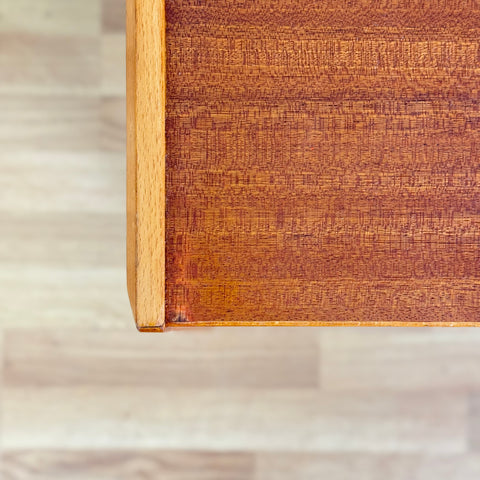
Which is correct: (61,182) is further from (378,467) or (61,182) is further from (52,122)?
(378,467)

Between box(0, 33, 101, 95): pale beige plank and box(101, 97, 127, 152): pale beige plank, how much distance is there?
0.03 meters

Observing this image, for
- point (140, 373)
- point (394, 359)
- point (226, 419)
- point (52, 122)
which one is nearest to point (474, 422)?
point (394, 359)

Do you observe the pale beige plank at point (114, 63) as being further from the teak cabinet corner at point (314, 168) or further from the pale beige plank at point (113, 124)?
the teak cabinet corner at point (314, 168)

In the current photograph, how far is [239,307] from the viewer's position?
33cm

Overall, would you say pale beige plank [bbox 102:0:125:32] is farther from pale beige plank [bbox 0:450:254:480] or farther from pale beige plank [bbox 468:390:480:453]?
pale beige plank [bbox 468:390:480:453]

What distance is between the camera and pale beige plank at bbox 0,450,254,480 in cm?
65

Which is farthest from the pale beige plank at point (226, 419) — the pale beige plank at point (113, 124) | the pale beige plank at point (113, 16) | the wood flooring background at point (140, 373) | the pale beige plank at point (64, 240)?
the pale beige plank at point (113, 16)

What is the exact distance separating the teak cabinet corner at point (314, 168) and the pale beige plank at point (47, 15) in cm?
37

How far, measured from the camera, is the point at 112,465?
66 cm

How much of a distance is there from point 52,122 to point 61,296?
0.22 m

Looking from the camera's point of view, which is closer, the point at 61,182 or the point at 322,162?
the point at 322,162

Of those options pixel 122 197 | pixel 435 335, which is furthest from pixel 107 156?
pixel 435 335

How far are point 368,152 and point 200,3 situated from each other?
15 centimetres

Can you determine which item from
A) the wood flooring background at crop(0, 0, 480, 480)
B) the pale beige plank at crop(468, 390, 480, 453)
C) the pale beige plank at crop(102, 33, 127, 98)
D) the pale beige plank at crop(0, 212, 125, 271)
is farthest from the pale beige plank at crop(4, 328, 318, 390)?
the pale beige plank at crop(102, 33, 127, 98)
